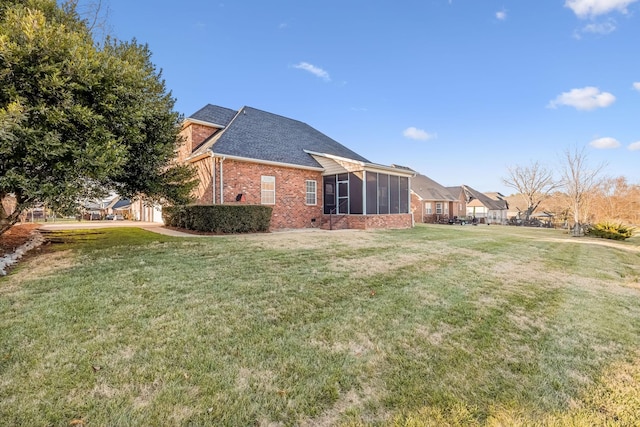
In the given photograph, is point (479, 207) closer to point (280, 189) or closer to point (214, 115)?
point (280, 189)

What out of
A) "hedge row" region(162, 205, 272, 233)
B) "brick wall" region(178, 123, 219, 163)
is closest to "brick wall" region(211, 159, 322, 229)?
"hedge row" region(162, 205, 272, 233)

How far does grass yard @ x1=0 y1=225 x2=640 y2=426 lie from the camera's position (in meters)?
2.13

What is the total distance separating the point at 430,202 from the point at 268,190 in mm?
24676

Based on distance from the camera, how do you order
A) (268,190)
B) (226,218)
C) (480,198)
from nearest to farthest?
1. (226,218)
2. (268,190)
3. (480,198)

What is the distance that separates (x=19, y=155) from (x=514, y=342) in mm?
8534

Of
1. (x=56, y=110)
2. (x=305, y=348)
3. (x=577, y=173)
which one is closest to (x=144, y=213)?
(x=56, y=110)

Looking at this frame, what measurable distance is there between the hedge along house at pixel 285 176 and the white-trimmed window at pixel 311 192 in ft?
0.18

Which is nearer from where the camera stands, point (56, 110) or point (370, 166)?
point (56, 110)

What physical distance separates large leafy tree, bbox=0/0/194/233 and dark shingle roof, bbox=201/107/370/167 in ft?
20.8

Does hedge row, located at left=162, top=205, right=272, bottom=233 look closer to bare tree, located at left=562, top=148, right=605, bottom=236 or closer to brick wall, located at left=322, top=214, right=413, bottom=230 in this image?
brick wall, located at left=322, top=214, right=413, bottom=230

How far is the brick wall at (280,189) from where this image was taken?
13109 millimetres

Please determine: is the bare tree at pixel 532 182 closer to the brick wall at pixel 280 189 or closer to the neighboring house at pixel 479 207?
the neighboring house at pixel 479 207

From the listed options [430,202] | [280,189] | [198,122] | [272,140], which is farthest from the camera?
[430,202]

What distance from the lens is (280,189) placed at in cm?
1477
